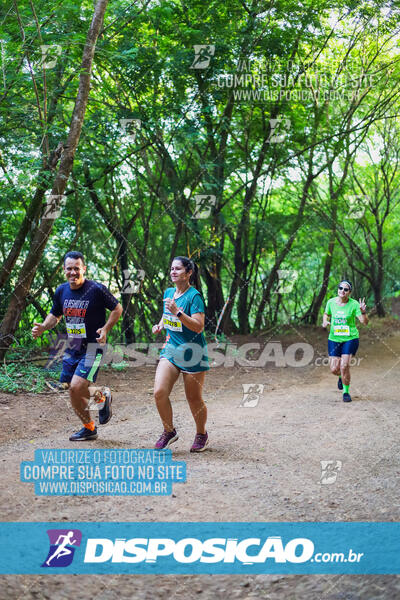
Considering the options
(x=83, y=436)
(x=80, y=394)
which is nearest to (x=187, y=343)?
(x=80, y=394)

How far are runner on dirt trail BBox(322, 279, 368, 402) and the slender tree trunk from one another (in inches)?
191

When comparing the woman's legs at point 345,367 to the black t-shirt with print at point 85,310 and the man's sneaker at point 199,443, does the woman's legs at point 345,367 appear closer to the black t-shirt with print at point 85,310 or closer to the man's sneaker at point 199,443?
the man's sneaker at point 199,443

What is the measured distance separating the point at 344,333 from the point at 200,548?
627cm

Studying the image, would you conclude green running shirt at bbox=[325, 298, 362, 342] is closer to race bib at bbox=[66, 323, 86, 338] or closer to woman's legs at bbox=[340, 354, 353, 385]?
woman's legs at bbox=[340, 354, 353, 385]

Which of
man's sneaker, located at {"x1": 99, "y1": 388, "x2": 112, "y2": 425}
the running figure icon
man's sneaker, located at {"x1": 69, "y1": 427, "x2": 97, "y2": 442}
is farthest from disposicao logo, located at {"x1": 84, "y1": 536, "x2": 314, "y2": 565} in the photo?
man's sneaker, located at {"x1": 99, "y1": 388, "x2": 112, "y2": 425}

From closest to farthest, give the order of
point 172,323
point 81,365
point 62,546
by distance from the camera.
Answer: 1. point 62,546
2. point 172,323
3. point 81,365

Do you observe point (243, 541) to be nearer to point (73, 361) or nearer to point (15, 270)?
point (73, 361)

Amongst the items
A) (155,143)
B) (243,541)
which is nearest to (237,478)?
(243,541)

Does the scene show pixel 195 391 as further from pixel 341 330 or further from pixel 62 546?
pixel 341 330

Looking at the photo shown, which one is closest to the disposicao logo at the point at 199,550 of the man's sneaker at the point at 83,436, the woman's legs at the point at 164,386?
the woman's legs at the point at 164,386

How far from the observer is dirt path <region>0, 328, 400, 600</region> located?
3262 millimetres

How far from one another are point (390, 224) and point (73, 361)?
18.9m

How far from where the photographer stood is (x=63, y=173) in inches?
380

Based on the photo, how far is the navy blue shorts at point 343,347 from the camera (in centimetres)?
941
